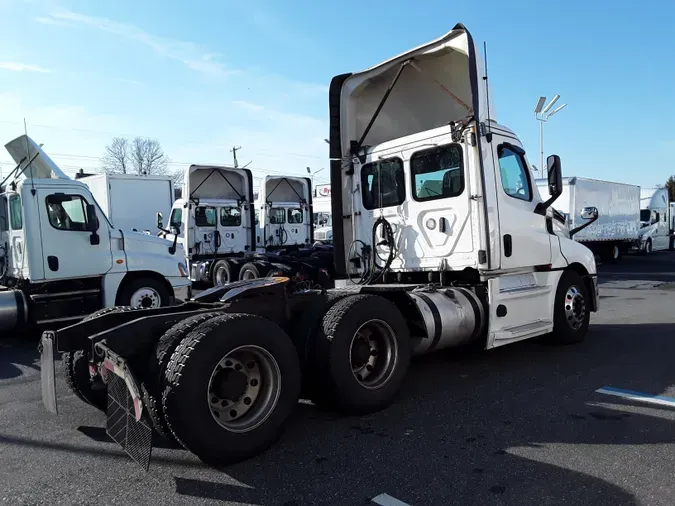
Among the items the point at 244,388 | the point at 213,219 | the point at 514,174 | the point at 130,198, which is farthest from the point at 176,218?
the point at 244,388

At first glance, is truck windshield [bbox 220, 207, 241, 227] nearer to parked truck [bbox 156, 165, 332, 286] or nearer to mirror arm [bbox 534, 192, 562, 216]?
parked truck [bbox 156, 165, 332, 286]

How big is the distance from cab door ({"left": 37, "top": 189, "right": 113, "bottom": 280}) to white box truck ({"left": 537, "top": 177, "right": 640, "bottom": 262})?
14.9 m

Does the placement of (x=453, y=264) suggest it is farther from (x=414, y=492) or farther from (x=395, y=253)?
(x=414, y=492)

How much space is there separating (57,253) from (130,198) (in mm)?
10437

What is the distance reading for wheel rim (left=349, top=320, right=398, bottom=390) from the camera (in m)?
4.86

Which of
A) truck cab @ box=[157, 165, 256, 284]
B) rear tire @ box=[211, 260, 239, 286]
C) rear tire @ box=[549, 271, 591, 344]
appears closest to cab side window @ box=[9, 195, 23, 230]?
rear tire @ box=[211, 260, 239, 286]

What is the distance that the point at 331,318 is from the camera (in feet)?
15.3

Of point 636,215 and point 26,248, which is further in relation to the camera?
point 636,215

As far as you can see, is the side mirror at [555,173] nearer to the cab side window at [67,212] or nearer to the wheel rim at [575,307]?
the wheel rim at [575,307]

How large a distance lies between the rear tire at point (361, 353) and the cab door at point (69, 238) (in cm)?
584

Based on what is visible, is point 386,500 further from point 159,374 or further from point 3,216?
point 3,216

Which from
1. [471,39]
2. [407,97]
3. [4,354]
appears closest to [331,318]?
[471,39]

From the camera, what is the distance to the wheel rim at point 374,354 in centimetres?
486

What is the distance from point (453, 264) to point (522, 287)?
2.85ft
